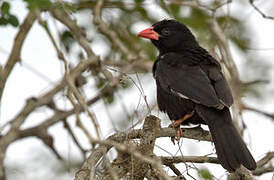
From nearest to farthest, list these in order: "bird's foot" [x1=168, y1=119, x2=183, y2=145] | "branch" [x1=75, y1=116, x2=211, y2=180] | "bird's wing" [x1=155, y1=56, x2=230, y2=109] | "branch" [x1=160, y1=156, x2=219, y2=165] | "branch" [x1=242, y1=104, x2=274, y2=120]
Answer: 1. "branch" [x1=75, y1=116, x2=211, y2=180]
2. "branch" [x1=160, y1=156, x2=219, y2=165]
3. "bird's foot" [x1=168, y1=119, x2=183, y2=145]
4. "bird's wing" [x1=155, y1=56, x2=230, y2=109]
5. "branch" [x1=242, y1=104, x2=274, y2=120]

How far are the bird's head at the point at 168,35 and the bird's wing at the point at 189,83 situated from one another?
56cm

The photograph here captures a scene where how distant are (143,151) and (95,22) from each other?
8.04ft

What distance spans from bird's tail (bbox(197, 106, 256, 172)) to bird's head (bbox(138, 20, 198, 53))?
133cm

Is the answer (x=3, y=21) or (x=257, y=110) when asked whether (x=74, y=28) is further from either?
(x=257, y=110)

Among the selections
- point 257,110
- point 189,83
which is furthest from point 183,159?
point 257,110

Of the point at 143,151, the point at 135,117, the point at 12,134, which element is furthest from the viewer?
the point at 12,134

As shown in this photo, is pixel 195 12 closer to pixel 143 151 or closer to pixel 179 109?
pixel 179 109

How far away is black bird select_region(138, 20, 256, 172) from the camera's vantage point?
4062mm

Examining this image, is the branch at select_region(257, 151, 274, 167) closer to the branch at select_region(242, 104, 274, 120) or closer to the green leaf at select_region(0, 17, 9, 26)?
the branch at select_region(242, 104, 274, 120)

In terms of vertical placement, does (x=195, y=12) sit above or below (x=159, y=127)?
below

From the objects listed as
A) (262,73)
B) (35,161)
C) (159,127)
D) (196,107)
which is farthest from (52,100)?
(262,73)

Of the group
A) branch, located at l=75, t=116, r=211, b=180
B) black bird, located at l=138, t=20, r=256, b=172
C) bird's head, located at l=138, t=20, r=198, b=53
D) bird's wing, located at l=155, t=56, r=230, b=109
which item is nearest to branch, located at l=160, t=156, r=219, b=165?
branch, located at l=75, t=116, r=211, b=180

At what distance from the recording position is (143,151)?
361cm

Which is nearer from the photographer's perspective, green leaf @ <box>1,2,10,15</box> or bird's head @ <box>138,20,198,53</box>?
green leaf @ <box>1,2,10,15</box>
